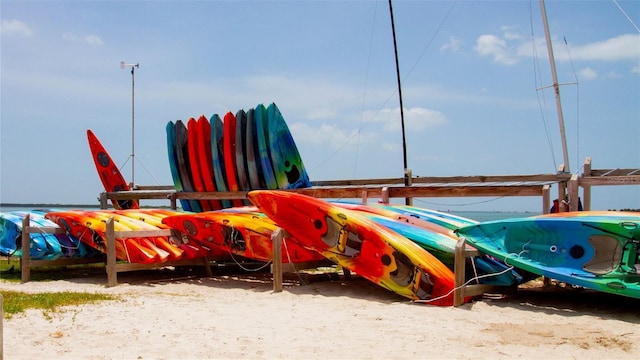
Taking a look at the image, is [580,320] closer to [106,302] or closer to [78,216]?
[106,302]

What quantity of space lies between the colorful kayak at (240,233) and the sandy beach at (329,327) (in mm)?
679

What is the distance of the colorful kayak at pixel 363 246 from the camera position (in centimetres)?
735

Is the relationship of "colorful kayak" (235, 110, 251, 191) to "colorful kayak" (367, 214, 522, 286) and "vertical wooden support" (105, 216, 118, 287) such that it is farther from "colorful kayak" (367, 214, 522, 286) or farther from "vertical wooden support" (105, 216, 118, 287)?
"colorful kayak" (367, 214, 522, 286)

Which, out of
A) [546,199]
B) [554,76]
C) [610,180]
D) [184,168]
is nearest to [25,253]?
[184,168]

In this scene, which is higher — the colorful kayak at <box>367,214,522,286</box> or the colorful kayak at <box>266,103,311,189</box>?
the colorful kayak at <box>266,103,311,189</box>

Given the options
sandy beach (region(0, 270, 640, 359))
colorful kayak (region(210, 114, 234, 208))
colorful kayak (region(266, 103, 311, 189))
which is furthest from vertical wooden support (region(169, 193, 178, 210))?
sandy beach (region(0, 270, 640, 359))

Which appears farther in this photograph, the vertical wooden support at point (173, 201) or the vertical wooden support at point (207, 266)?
the vertical wooden support at point (173, 201)

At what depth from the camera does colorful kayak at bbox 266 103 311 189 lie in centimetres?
1277

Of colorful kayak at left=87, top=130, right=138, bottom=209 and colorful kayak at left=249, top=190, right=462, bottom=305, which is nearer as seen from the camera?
colorful kayak at left=249, top=190, right=462, bottom=305

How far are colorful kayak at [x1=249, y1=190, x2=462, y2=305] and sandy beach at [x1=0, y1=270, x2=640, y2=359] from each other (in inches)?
10.0

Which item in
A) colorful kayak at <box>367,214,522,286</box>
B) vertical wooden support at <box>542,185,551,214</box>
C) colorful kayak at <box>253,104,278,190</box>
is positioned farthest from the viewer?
colorful kayak at <box>253,104,278,190</box>

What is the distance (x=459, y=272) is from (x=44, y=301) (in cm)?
468

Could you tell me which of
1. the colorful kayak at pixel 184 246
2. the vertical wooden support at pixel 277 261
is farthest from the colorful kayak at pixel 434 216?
the colorful kayak at pixel 184 246

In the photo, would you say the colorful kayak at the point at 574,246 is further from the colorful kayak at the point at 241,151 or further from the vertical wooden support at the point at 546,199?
the colorful kayak at the point at 241,151
